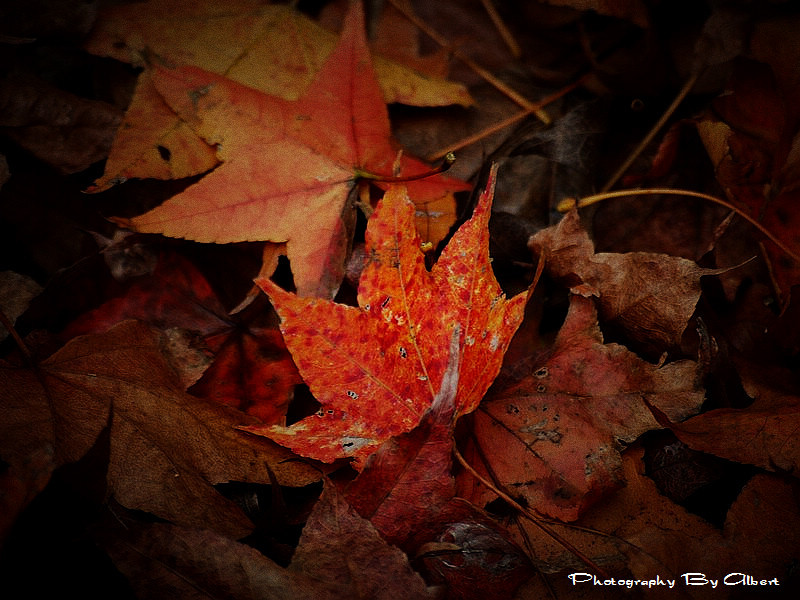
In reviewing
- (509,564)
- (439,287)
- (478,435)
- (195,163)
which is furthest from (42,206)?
(509,564)

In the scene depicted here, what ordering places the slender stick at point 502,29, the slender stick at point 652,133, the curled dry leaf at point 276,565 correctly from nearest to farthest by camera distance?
the curled dry leaf at point 276,565 < the slender stick at point 652,133 < the slender stick at point 502,29

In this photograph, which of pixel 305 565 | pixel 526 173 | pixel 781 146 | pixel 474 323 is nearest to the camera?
pixel 305 565

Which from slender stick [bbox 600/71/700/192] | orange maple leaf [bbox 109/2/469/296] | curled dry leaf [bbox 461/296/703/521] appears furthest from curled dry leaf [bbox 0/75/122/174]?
slender stick [bbox 600/71/700/192]

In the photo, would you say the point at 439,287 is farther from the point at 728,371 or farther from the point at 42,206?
the point at 42,206

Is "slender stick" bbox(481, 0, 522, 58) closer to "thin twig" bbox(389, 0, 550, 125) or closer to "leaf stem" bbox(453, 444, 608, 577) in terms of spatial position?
"thin twig" bbox(389, 0, 550, 125)

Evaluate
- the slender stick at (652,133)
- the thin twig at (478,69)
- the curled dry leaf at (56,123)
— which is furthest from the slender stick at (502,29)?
the curled dry leaf at (56,123)

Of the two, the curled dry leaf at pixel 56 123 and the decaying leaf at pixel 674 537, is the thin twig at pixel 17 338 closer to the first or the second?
the curled dry leaf at pixel 56 123
